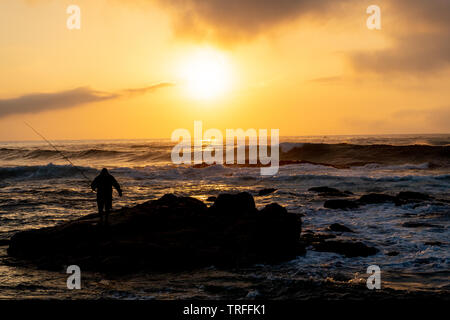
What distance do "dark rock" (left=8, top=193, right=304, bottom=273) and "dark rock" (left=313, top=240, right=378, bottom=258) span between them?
0.76m

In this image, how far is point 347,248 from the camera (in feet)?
30.9

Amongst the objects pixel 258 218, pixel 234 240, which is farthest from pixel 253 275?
pixel 258 218

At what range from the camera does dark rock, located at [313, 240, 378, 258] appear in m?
9.14

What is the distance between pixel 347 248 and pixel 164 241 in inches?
176

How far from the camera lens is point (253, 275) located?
768cm

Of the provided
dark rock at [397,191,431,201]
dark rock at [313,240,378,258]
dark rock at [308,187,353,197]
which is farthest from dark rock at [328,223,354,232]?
dark rock at [308,187,353,197]

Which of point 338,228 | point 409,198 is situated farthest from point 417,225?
point 409,198

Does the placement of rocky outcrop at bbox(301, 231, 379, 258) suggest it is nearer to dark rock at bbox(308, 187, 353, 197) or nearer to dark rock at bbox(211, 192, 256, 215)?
dark rock at bbox(211, 192, 256, 215)

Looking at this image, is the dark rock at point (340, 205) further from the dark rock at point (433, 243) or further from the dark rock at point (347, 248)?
the dark rock at point (347, 248)

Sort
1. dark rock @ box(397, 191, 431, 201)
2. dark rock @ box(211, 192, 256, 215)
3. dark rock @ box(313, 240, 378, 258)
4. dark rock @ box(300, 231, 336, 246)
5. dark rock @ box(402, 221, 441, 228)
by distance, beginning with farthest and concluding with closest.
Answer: dark rock @ box(397, 191, 431, 201)
dark rock @ box(402, 221, 441, 228)
dark rock @ box(211, 192, 256, 215)
dark rock @ box(300, 231, 336, 246)
dark rock @ box(313, 240, 378, 258)

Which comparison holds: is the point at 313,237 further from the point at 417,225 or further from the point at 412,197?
the point at 412,197

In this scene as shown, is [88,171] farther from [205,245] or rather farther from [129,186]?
[205,245]
